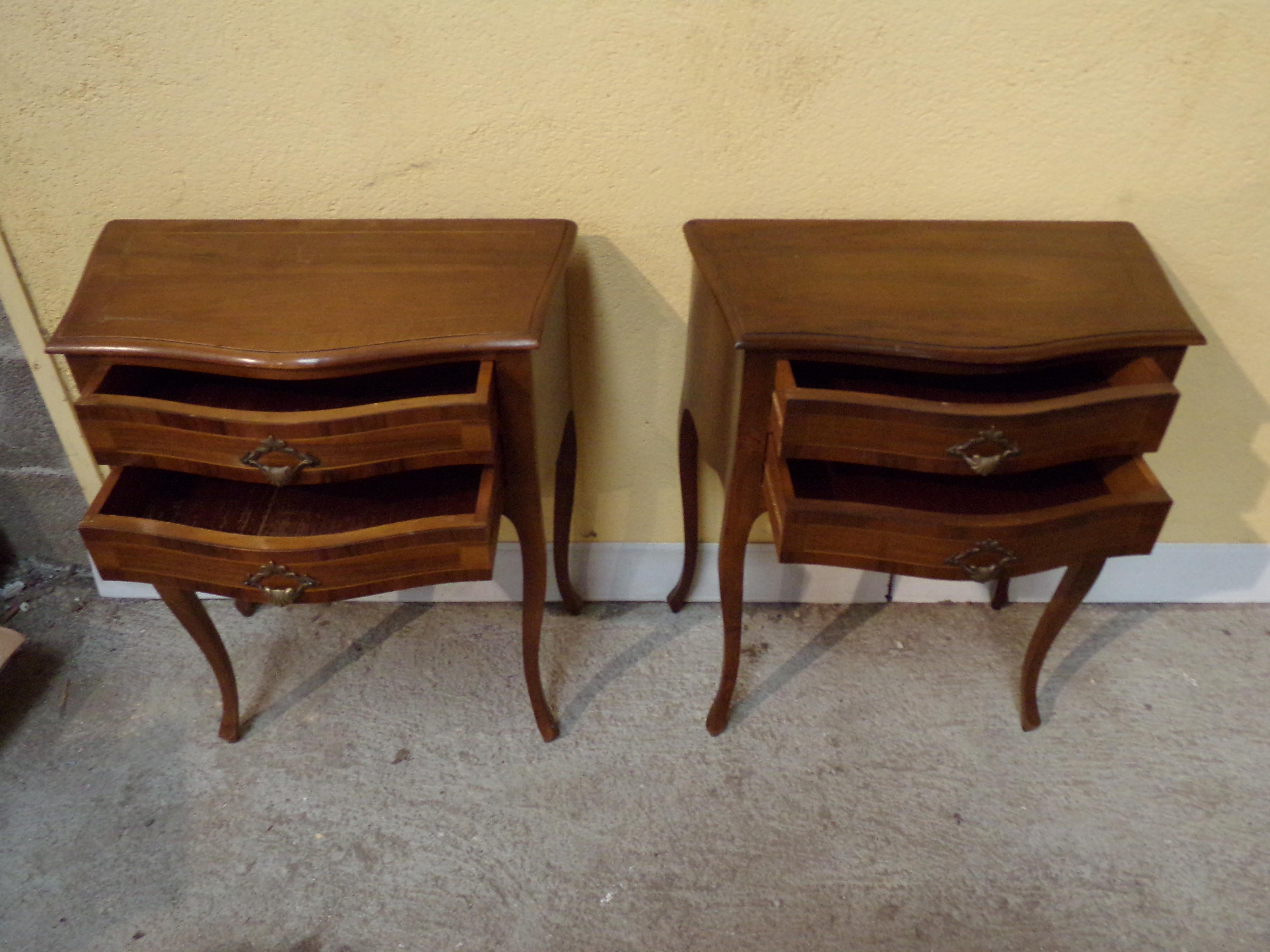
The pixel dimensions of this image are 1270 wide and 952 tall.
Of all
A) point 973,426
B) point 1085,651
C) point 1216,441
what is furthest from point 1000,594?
point 973,426

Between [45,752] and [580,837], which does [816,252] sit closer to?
[580,837]

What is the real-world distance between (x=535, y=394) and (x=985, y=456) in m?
0.54

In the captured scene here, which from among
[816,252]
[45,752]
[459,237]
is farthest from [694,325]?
[45,752]

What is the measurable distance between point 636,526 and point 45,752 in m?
1.00

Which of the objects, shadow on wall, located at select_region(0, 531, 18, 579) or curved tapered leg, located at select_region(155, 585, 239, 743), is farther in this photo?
shadow on wall, located at select_region(0, 531, 18, 579)

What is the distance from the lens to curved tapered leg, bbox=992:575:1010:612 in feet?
5.55

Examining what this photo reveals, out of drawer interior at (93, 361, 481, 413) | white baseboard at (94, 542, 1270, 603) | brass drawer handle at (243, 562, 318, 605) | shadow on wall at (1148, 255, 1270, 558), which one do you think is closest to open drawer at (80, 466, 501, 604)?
brass drawer handle at (243, 562, 318, 605)

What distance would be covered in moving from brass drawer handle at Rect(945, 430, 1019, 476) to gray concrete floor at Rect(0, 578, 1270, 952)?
0.59 metres

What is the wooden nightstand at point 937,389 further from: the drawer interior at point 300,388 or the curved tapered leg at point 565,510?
the drawer interior at point 300,388

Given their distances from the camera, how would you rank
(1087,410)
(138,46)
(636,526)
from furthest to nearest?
1. (636,526)
2. (138,46)
3. (1087,410)

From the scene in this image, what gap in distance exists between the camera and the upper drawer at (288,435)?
1.03 m

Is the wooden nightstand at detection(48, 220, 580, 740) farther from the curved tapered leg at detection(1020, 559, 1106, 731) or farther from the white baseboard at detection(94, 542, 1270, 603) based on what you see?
the curved tapered leg at detection(1020, 559, 1106, 731)

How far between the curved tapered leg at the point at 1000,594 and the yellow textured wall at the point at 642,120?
0.54 m

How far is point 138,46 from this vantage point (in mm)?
1199
